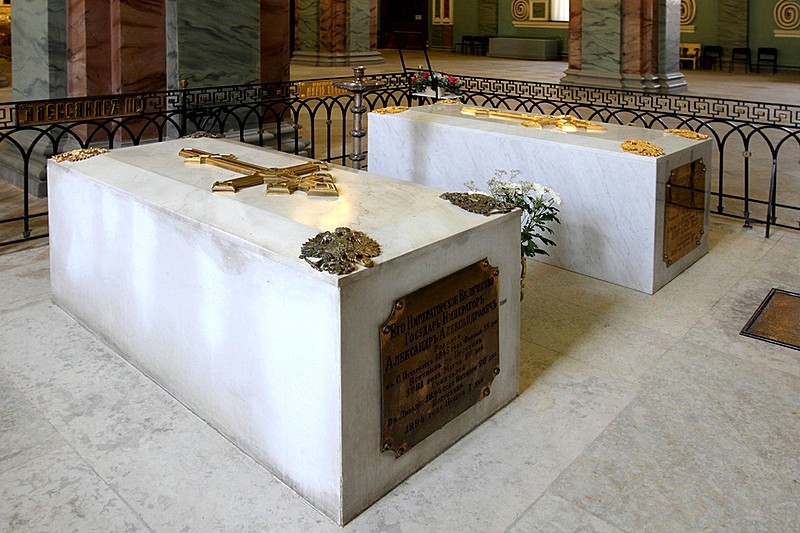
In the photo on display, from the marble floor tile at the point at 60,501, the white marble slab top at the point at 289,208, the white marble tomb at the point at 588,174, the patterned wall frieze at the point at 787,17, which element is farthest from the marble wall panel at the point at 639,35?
the marble floor tile at the point at 60,501

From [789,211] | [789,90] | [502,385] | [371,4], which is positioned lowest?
[502,385]

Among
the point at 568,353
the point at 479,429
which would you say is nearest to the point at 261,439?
the point at 479,429

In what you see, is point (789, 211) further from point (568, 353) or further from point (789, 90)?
point (789, 90)

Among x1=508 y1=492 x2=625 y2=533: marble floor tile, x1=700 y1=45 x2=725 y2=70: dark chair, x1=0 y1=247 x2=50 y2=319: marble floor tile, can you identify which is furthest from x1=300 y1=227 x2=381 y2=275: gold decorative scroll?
x1=700 y1=45 x2=725 y2=70: dark chair

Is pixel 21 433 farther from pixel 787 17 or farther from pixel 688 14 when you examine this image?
pixel 688 14

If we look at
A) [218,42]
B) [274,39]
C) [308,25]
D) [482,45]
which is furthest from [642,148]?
[482,45]

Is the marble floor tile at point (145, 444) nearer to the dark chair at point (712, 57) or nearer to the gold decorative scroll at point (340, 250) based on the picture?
the gold decorative scroll at point (340, 250)

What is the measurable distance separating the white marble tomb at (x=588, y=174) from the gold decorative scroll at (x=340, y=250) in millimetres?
2664

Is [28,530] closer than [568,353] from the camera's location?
Yes

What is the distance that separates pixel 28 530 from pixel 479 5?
26.3m

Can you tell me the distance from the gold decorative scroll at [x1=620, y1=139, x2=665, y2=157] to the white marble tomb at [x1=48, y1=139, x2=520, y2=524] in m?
1.88

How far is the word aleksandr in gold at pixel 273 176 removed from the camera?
3363mm

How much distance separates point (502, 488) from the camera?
9.18 feet

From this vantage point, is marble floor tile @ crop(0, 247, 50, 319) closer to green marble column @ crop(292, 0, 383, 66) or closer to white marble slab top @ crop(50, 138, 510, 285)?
white marble slab top @ crop(50, 138, 510, 285)
